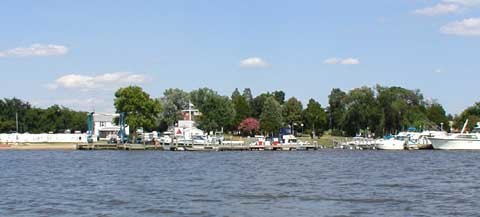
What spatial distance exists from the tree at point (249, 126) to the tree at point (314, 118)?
13.3m

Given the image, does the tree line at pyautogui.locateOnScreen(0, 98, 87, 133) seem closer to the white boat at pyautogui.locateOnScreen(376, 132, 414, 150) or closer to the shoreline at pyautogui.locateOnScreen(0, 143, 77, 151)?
the shoreline at pyautogui.locateOnScreen(0, 143, 77, 151)

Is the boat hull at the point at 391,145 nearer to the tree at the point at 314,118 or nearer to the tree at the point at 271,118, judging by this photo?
the tree at the point at 271,118

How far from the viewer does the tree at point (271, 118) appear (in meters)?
181

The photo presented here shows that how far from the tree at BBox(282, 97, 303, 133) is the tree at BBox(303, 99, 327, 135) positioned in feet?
5.42

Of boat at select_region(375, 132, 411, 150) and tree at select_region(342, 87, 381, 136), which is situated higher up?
tree at select_region(342, 87, 381, 136)

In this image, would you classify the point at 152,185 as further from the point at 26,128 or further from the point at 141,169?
the point at 26,128

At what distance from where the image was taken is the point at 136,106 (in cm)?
14400

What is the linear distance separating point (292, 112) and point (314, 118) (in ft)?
19.2

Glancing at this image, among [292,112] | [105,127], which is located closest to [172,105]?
[105,127]

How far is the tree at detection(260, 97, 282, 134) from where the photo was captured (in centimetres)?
18088

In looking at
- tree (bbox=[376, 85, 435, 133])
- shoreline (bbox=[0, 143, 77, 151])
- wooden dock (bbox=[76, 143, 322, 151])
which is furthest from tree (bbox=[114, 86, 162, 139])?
tree (bbox=[376, 85, 435, 133])

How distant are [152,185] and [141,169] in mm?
19331

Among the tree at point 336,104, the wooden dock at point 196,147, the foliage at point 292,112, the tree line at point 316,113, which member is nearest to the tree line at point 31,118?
the tree line at point 316,113

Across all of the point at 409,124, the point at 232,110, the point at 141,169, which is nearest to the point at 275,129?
the point at 232,110
